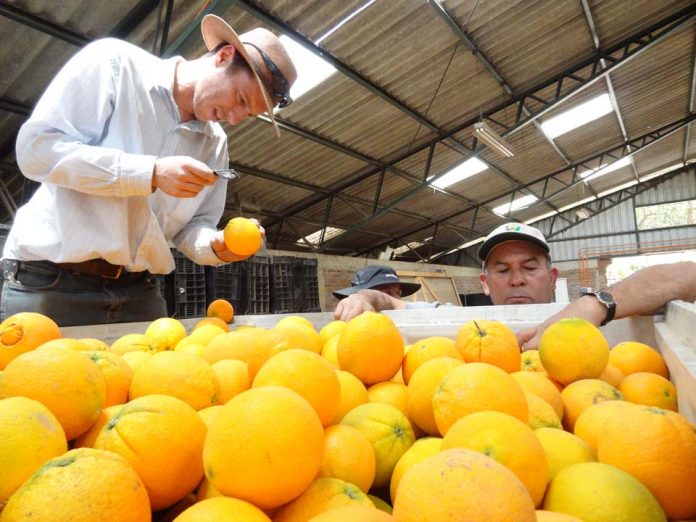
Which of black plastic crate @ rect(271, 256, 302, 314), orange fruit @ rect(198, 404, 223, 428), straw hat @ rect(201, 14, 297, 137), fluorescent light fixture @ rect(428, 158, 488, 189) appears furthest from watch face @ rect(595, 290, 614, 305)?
fluorescent light fixture @ rect(428, 158, 488, 189)

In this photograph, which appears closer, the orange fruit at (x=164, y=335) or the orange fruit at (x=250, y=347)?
the orange fruit at (x=250, y=347)

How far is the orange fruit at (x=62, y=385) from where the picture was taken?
707 millimetres

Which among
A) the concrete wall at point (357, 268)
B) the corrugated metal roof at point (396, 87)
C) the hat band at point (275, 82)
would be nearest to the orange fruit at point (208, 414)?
the hat band at point (275, 82)

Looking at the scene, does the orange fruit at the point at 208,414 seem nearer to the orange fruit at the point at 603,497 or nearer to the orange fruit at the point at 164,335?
the orange fruit at the point at 603,497

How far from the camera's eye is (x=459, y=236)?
18719 millimetres

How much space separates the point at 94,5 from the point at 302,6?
6.96ft

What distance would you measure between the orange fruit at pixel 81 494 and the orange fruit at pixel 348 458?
0.26 metres

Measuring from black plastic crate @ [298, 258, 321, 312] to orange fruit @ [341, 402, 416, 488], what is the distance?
694 centimetres

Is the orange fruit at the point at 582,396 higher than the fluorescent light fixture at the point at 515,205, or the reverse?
the fluorescent light fixture at the point at 515,205

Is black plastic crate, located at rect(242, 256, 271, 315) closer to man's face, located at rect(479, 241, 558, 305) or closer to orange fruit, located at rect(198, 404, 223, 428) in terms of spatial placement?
man's face, located at rect(479, 241, 558, 305)

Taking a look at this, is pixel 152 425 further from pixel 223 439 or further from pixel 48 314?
pixel 48 314

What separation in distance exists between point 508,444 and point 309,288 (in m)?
7.50

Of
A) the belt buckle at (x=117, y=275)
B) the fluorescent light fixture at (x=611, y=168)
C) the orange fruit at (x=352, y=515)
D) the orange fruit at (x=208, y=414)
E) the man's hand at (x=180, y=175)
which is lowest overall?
the orange fruit at (x=352, y=515)

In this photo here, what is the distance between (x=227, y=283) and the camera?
643 cm
